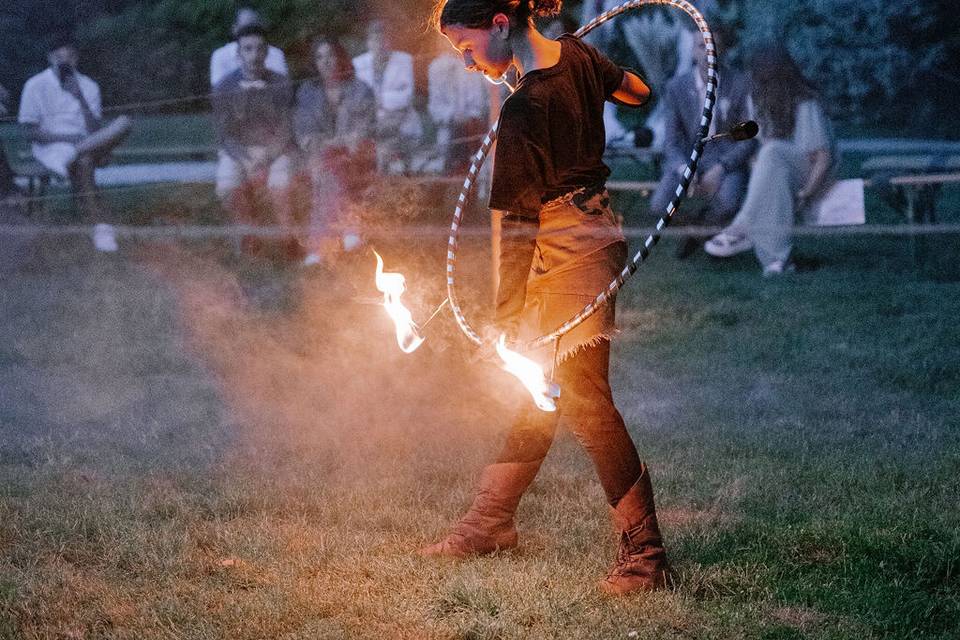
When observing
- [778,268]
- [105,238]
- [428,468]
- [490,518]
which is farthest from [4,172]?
[490,518]

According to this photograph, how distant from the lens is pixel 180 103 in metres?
13.4

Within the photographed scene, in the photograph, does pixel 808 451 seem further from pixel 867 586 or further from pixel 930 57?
pixel 930 57

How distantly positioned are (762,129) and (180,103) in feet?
20.5

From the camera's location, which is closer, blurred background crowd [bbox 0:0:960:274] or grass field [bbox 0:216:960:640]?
grass field [bbox 0:216:960:640]

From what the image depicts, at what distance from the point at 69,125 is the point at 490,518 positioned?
9731 millimetres

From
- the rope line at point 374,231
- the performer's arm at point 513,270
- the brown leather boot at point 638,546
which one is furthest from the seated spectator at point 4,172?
the brown leather boot at point 638,546

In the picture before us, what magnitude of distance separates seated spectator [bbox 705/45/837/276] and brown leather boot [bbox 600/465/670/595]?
791 cm

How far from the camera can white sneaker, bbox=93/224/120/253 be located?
12781 millimetres

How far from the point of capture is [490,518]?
4.64m

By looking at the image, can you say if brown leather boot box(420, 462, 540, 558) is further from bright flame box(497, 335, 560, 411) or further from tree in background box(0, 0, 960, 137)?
tree in background box(0, 0, 960, 137)

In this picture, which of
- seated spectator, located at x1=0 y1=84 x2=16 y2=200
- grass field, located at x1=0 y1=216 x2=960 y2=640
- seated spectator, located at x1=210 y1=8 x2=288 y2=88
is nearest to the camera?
grass field, located at x1=0 y1=216 x2=960 y2=640

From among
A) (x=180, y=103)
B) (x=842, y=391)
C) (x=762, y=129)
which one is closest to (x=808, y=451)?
(x=842, y=391)

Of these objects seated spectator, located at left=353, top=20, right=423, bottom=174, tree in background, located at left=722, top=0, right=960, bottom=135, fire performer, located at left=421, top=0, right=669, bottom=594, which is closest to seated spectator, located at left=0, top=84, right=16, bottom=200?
seated spectator, located at left=353, top=20, right=423, bottom=174

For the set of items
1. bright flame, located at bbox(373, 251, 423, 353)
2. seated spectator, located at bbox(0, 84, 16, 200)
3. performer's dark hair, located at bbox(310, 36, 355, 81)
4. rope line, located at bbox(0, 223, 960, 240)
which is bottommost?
rope line, located at bbox(0, 223, 960, 240)
